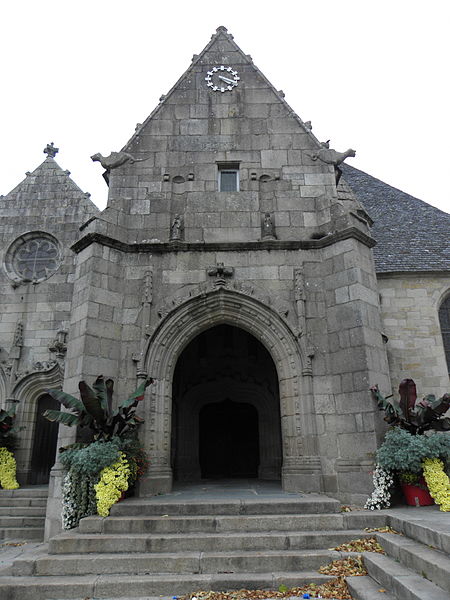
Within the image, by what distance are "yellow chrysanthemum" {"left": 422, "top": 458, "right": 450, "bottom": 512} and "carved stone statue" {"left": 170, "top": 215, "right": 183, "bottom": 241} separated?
6.14 m

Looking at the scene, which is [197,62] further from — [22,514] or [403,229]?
[22,514]

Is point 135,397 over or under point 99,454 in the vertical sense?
over

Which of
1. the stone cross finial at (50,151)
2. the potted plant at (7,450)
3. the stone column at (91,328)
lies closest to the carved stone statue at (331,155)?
the stone column at (91,328)

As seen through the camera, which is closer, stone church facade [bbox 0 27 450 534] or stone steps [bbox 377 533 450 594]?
stone steps [bbox 377 533 450 594]

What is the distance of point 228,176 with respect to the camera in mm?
10305

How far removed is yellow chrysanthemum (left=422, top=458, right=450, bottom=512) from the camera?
20.5ft

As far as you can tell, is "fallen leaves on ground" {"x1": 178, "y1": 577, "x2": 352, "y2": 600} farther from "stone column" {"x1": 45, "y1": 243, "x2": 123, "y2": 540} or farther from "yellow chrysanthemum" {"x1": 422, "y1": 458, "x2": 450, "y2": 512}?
"stone column" {"x1": 45, "y1": 243, "x2": 123, "y2": 540}

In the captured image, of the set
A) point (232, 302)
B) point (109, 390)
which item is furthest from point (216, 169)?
point (109, 390)

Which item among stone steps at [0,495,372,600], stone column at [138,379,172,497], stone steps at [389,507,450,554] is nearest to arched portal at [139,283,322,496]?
stone column at [138,379,172,497]

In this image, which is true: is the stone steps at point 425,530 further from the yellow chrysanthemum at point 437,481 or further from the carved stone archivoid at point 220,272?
the carved stone archivoid at point 220,272

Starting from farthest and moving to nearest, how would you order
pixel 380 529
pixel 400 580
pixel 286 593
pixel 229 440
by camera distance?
1. pixel 229 440
2. pixel 380 529
3. pixel 286 593
4. pixel 400 580

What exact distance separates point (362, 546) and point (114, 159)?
Answer: 29.4 ft

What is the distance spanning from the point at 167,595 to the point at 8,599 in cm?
173

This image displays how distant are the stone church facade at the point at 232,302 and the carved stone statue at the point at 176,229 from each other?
0.03 m
